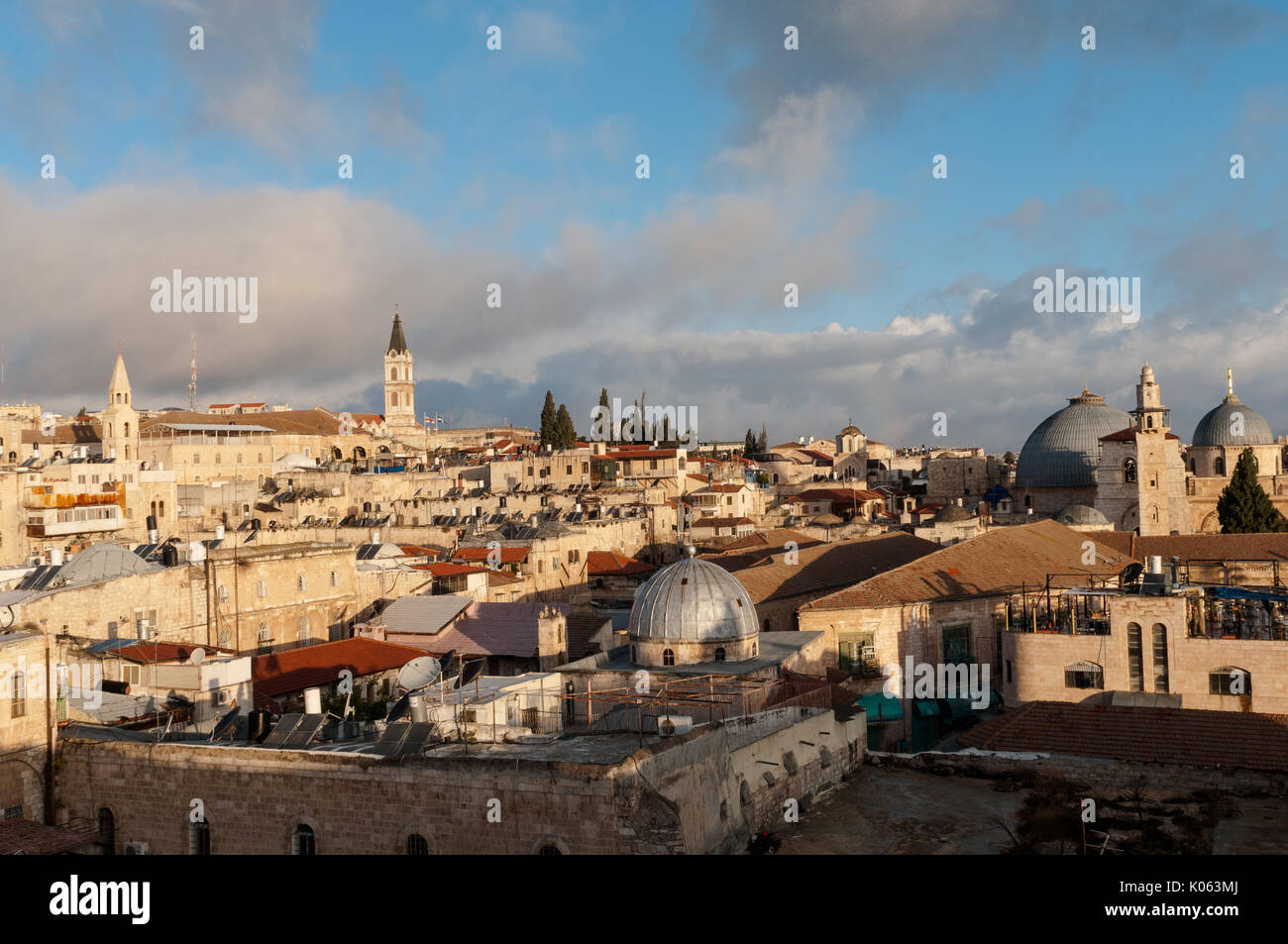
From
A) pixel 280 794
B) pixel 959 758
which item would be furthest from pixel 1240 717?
pixel 280 794

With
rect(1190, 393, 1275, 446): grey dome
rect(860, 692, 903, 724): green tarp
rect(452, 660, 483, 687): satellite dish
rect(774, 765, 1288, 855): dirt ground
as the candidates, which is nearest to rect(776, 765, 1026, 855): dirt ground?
rect(774, 765, 1288, 855): dirt ground

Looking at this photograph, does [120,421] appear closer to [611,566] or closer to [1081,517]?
[611,566]

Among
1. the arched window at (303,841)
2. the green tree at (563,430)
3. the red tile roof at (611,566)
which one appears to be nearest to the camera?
the arched window at (303,841)

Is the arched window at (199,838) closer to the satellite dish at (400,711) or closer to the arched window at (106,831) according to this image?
the arched window at (106,831)

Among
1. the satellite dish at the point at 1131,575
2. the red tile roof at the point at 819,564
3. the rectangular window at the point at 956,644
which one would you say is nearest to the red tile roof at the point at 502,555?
the red tile roof at the point at 819,564

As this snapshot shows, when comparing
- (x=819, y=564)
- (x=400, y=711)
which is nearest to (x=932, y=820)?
(x=400, y=711)
